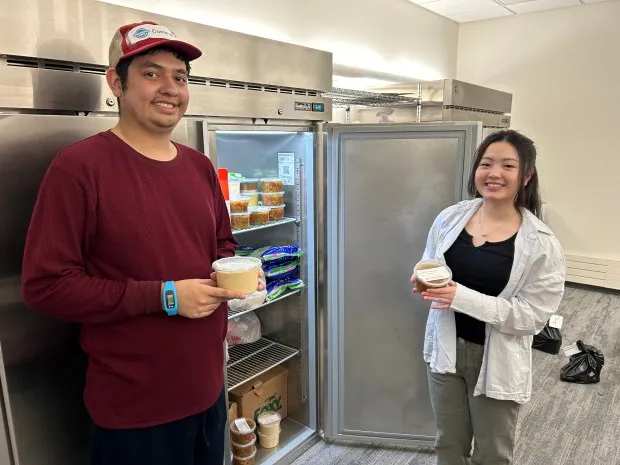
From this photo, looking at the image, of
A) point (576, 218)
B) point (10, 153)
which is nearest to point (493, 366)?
point (10, 153)

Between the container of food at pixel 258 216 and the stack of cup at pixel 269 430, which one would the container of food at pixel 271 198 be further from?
the stack of cup at pixel 269 430

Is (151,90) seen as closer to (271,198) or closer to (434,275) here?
(434,275)

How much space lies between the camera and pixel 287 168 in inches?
91.0

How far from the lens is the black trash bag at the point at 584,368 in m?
3.03

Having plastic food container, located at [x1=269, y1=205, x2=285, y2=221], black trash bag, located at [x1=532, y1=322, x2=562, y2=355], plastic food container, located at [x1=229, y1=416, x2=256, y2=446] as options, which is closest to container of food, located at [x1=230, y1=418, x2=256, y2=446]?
plastic food container, located at [x1=229, y1=416, x2=256, y2=446]

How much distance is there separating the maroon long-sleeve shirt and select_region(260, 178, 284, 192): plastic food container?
2.94 ft

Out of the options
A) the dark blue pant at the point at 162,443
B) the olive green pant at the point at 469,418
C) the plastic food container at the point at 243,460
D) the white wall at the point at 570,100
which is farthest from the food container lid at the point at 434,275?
the white wall at the point at 570,100

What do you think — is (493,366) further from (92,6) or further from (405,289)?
(92,6)

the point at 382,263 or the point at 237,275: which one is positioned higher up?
the point at 237,275

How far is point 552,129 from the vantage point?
4.70 m

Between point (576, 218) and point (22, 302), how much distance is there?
4930 millimetres

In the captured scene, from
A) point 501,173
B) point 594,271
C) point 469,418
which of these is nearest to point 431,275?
point 501,173

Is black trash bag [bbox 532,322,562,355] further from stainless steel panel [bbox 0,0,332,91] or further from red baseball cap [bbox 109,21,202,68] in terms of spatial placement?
red baseball cap [bbox 109,21,202,68]

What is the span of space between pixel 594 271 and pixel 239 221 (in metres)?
4.12
